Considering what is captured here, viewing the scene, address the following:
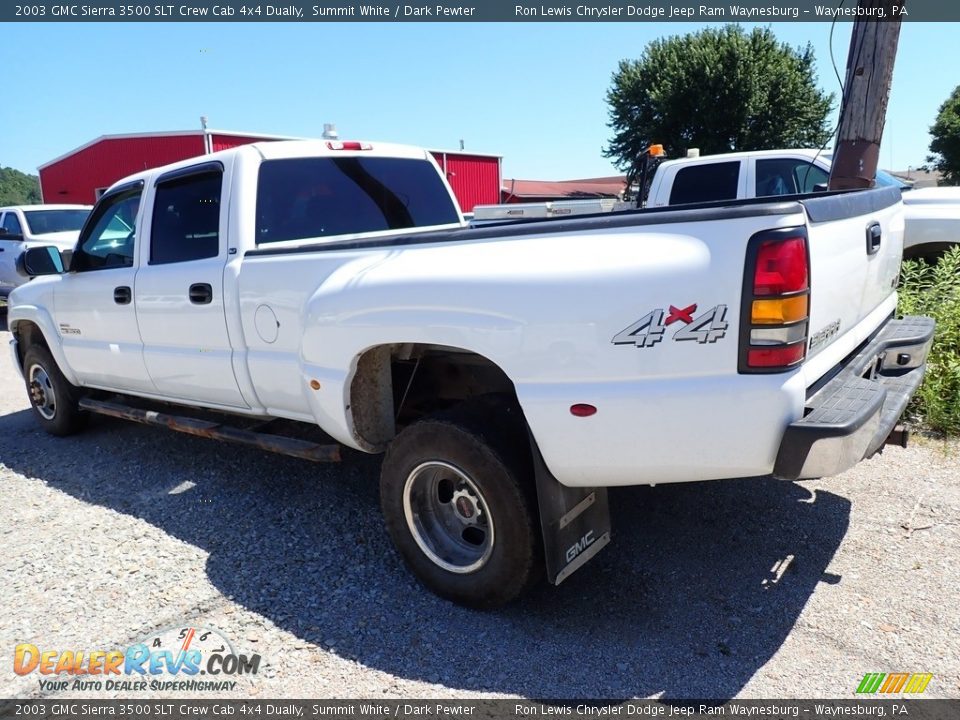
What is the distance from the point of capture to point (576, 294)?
2410mm

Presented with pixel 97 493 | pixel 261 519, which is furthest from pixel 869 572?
pixel 97 493

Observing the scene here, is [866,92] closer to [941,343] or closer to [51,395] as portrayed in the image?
[941,343]

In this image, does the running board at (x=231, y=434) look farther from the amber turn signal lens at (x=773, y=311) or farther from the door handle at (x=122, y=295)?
the amber turn signal lens at (x=773, y=311)

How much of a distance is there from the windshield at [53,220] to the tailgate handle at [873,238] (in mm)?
13136

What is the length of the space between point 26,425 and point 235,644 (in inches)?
181

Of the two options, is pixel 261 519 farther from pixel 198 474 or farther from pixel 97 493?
pixel 97 493

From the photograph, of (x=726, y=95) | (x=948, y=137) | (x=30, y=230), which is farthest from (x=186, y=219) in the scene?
(x=948, y=137)

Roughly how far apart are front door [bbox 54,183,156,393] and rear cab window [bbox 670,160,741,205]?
5614 mm

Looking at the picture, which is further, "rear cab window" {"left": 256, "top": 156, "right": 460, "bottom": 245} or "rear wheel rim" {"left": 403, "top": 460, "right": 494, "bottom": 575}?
"rear cab window" {"left": 256, "top": 156, "right": 460, "bottom": 245}

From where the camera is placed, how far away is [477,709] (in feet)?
8.15

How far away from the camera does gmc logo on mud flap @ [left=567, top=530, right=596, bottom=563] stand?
110 inches

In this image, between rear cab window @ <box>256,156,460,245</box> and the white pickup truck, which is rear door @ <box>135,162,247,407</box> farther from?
the white pickup truck

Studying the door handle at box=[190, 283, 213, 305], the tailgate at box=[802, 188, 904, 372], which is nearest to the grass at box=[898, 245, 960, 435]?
the tailgate at box=[802, 188, 904, 372]

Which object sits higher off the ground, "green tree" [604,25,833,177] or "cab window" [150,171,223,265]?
"green tree" [604,25,833,177]
